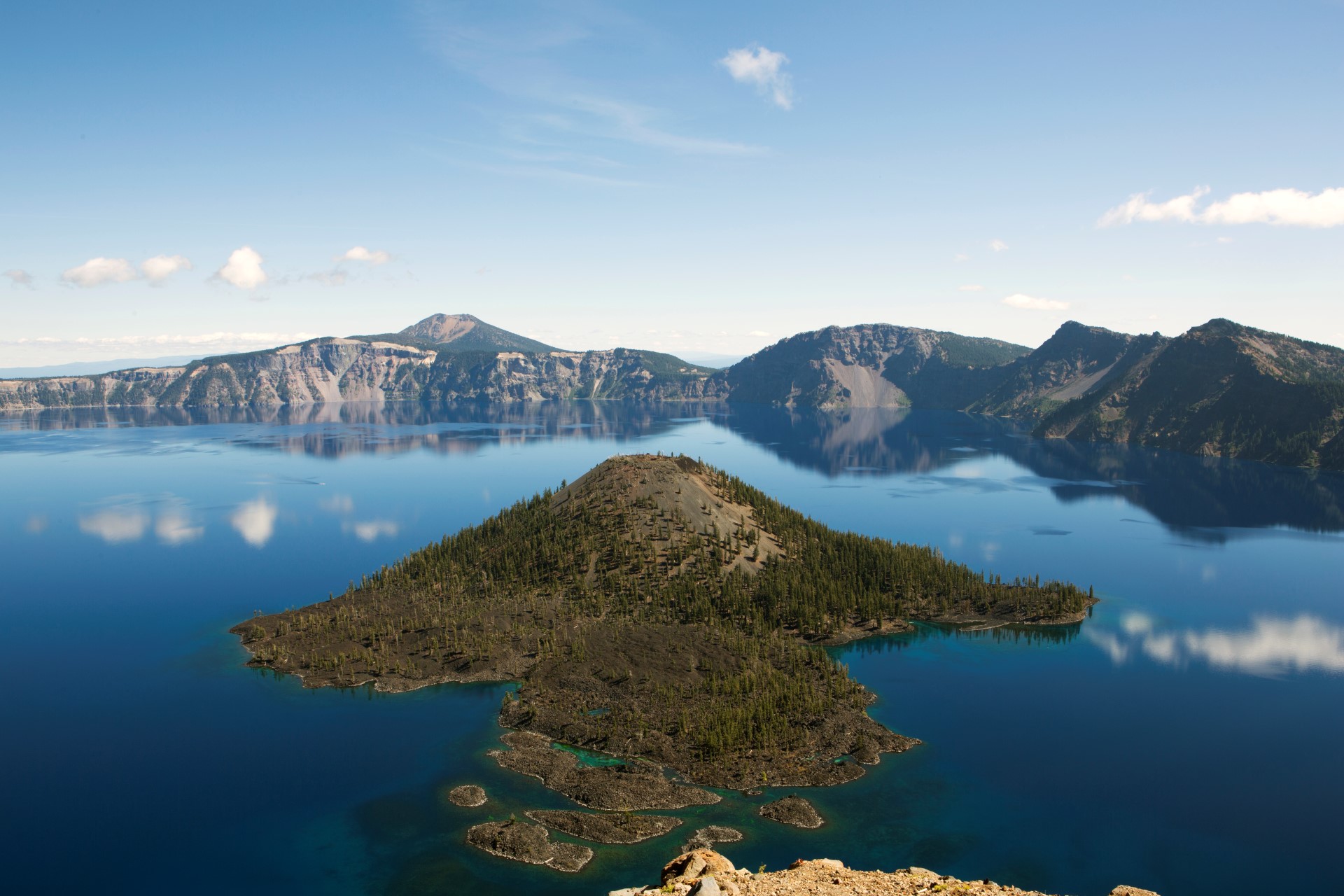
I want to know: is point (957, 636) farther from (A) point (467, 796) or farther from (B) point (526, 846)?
(A) point (467, 796)

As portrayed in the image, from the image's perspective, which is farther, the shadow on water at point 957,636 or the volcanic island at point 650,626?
the shadow on water at point 957,636

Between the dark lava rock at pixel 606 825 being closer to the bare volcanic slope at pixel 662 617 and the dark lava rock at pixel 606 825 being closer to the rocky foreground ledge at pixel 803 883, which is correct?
the bare volcanic slope at pixel 662 617

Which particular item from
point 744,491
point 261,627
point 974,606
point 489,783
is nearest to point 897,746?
point 489,783

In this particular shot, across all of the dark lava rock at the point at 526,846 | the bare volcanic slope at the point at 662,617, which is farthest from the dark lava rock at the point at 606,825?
the bare volcanic slope at the point at 662,617

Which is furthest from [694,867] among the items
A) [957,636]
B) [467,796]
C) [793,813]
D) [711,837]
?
[957,636]

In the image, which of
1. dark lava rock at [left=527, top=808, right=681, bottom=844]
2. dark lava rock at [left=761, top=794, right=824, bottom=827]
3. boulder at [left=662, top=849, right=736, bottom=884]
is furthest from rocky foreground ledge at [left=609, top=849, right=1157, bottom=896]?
dark lava rock at [left=527, top=808, right=681, bottom=844]

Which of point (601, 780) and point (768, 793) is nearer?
point (768, 793)
